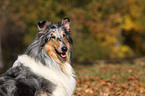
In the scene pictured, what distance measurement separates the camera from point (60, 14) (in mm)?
15430

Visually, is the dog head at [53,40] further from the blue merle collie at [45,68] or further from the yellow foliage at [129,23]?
the yellow foliage at [129,23]

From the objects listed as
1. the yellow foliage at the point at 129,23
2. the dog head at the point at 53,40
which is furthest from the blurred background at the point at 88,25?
the dog head at the point at 53,40

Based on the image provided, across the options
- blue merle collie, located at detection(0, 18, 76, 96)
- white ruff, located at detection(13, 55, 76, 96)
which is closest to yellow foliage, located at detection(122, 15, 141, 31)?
blue merle collie, located at detection(0, 18, 76, 96)

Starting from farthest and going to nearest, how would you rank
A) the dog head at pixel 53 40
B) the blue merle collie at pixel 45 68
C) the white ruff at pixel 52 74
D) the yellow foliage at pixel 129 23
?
the yellow foliage at pixel 129 23 < the dog head at pixel 53 40 < the white ruff at pixel 52 74 < the blue merle collie at pixel 45 68

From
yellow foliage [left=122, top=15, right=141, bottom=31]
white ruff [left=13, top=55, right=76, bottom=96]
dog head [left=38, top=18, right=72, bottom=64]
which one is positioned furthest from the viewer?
yellow foliage [left=122, top=15, right=141, bottom=31]

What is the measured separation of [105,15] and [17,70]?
2293 centimetres

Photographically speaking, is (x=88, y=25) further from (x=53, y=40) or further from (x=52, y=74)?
(x=52, y=74)

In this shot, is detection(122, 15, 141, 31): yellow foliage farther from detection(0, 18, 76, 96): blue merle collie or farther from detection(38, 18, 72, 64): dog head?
detection(38, 18, 72, 64): dog head

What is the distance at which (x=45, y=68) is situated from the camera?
4602 millimetres

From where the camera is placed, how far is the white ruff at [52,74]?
14.7 ft

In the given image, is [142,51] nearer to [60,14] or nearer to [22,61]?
[60,14]

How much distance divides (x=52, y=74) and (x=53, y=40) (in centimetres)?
75

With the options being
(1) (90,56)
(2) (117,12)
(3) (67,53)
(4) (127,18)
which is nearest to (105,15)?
(2) (117,12)

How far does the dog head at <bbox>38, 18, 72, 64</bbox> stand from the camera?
15.2 ft
